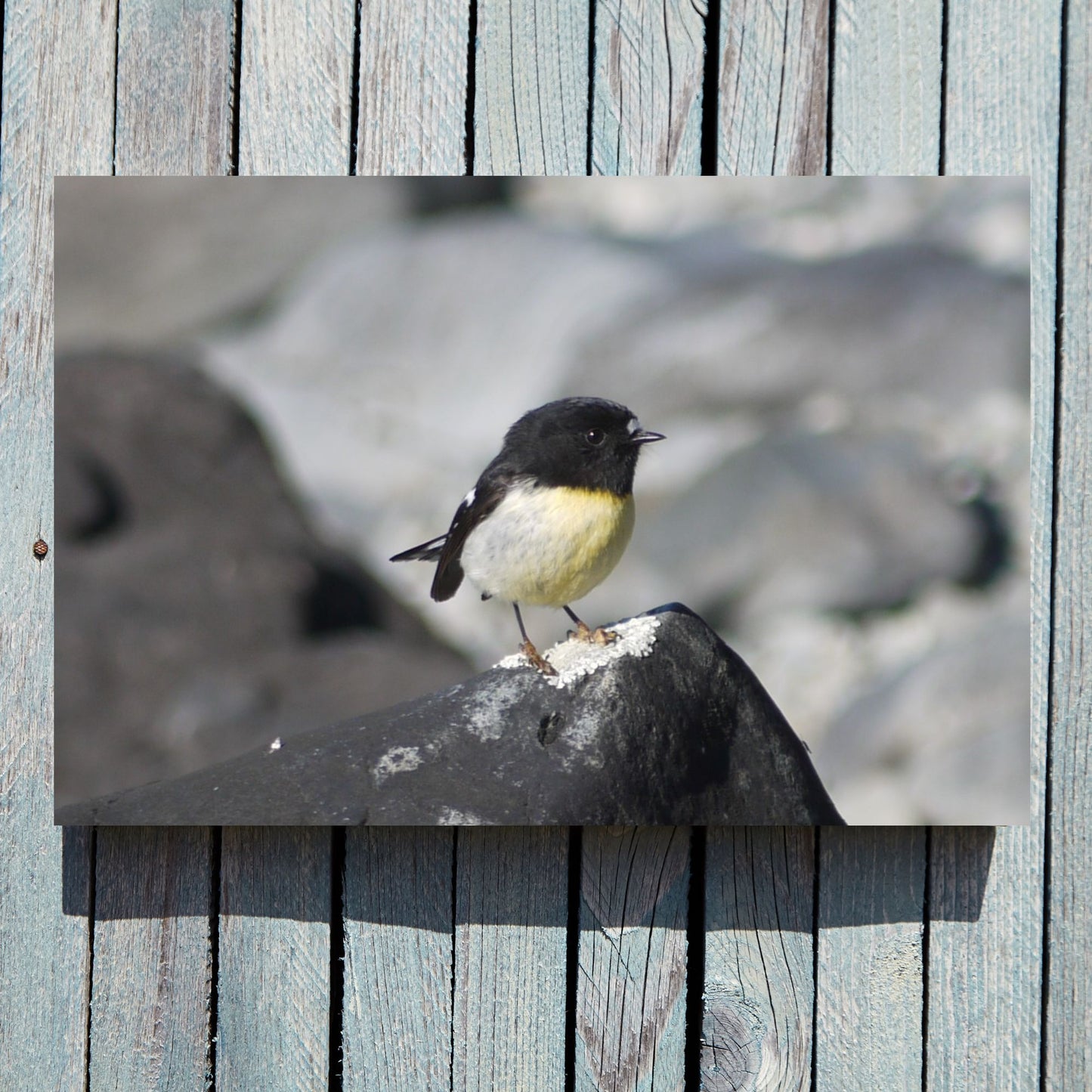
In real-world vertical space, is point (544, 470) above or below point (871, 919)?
above

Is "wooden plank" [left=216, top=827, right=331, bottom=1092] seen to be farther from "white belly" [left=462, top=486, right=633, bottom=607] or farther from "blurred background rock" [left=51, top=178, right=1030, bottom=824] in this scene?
"white belly" [left=462, top=486, right=633, bottom=607]

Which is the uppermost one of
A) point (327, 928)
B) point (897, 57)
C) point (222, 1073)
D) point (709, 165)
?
point (897, 57)

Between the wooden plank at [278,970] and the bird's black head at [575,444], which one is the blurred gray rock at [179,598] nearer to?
the wooden plank at [278,970]

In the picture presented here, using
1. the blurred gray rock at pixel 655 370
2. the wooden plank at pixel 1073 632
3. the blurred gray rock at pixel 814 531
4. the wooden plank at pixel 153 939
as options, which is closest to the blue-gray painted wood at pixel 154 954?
the wooden plank at pixel 153 939

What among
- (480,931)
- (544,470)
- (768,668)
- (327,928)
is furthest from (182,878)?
(768,668)

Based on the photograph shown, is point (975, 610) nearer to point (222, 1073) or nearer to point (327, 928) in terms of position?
point (327, 928)

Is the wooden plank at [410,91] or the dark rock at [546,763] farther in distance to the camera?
the wooden plank at [410,91]

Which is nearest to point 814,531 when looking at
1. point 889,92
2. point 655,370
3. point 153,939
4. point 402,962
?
point 655,370
